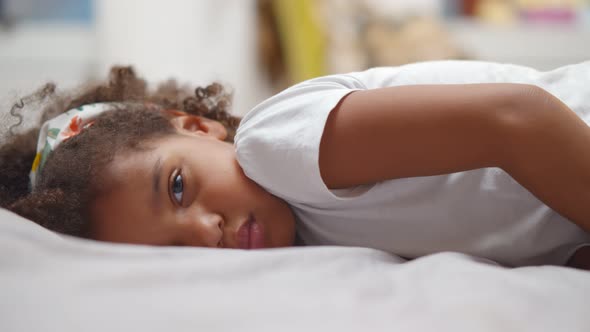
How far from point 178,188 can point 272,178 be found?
0.13 m

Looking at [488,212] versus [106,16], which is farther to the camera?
[106,16]

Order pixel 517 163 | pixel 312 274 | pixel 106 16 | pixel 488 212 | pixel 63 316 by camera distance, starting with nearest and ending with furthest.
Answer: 1. pixel 63 316
2. pixel 312 274
3. pixel 517 163
4. pixel 488 212
5. pixel 106 16

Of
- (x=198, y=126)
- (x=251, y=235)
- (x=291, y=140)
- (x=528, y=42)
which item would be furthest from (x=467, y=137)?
(x=528, y=42)

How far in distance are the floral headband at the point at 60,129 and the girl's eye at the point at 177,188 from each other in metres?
0.19

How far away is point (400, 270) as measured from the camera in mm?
579

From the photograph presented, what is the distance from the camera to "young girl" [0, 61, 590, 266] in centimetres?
67

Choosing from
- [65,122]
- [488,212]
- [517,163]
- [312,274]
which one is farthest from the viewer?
[65,122]

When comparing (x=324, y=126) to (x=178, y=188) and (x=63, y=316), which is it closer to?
(x=178, y=188)

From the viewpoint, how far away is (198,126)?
976 millimetres

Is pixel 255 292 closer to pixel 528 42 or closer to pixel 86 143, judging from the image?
pixel 86 143

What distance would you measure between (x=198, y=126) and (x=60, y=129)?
0.68 feet

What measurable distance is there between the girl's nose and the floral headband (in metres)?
0.25

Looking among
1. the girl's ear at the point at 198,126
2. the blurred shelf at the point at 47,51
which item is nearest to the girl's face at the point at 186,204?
the girl's ear at the point at 198,126

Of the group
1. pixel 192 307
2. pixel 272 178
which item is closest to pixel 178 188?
pixel 272 178
